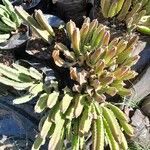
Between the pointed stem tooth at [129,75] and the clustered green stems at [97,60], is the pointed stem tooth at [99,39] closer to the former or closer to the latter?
the clustered green stems at [97,60]

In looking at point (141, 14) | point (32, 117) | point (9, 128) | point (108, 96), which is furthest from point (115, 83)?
point (9, 128)

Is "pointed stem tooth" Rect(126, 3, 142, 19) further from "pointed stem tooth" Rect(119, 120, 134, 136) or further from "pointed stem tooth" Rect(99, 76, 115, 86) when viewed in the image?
"pointed stem tooth" Rect(119, 120, 134, 136)

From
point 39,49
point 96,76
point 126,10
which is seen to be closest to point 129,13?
point 126,10

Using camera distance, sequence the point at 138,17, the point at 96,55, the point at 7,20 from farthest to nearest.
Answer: the point at 7,20 < the point at 138,17 < the point at 96,55

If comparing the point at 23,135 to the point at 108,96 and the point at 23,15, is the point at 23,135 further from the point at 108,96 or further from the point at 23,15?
the point at 23,15

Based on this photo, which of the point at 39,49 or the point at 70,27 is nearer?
the point at 70,27

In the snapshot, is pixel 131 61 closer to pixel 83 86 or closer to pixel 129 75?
pixel 129 75
